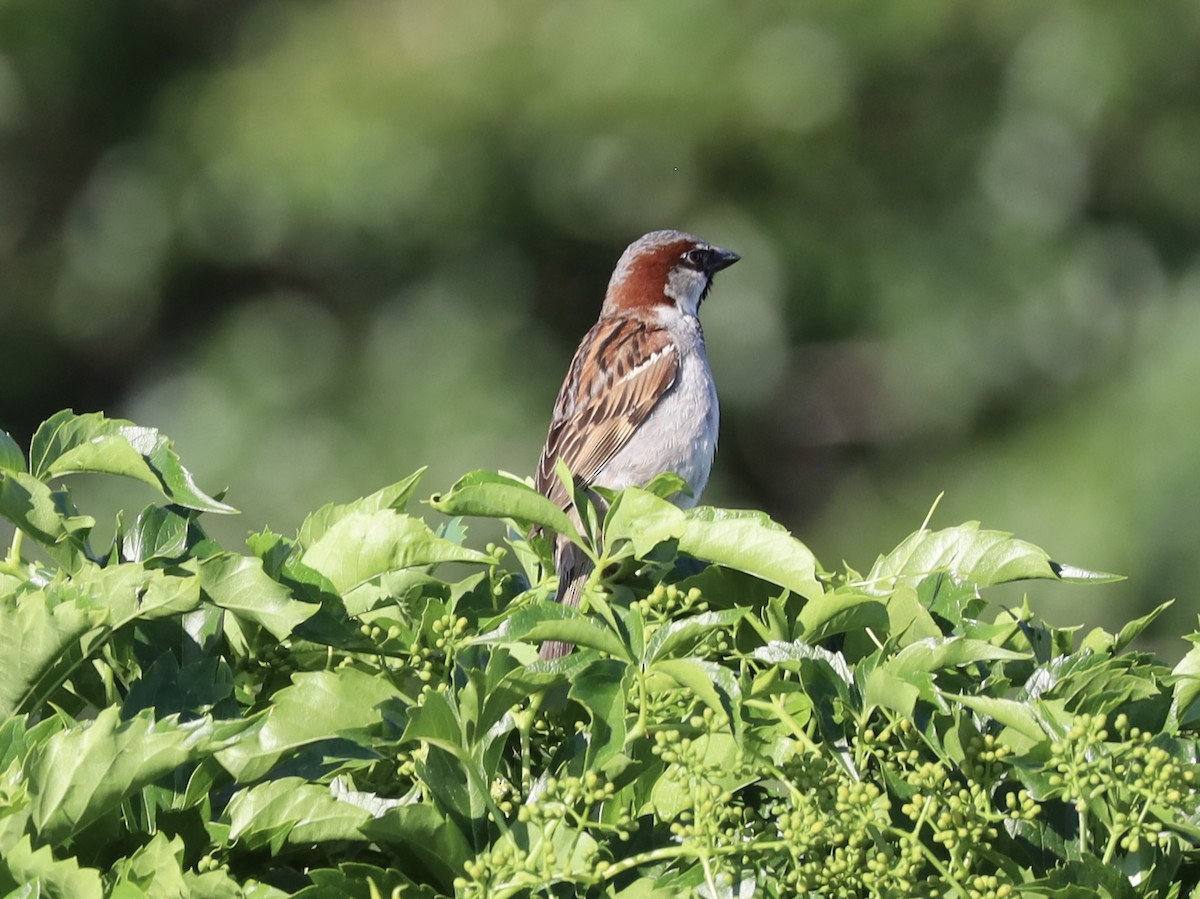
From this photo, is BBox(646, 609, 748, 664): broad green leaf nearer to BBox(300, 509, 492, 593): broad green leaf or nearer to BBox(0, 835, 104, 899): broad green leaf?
BBox(300, 509, 492, 593): broad green leaf

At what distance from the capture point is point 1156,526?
19.7ft

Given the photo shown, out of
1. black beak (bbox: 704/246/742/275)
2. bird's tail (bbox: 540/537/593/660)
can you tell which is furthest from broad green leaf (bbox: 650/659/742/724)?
black beak (bbox: 704/246/742/275)

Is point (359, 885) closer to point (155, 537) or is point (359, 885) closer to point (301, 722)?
point (301, 722)

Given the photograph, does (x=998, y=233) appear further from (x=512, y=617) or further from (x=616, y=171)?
(x=512, y=617)

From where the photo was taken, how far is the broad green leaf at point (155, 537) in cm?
145

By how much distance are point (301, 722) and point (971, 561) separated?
2.17 feet

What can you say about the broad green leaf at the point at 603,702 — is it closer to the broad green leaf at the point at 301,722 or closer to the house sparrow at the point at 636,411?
the broad green leaf at the point at 301,722

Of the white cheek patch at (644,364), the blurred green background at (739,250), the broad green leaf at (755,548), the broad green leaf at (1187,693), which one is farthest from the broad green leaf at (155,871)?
the blurred green background at (739,250)

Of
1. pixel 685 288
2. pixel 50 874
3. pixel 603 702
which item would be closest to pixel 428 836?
pixel 603 702

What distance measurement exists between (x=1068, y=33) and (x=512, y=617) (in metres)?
6.42

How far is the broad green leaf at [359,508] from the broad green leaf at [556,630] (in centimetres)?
30

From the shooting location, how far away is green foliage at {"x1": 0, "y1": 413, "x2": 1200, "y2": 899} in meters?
1.19

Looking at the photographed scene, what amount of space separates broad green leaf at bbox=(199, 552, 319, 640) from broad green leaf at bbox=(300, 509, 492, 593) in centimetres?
11

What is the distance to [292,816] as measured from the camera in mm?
1223
